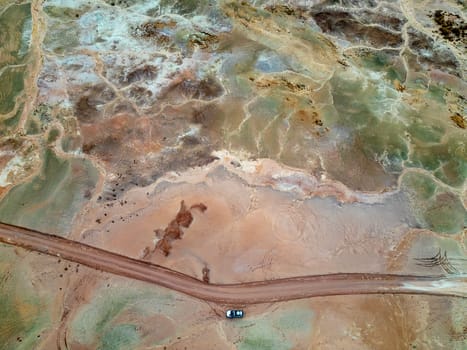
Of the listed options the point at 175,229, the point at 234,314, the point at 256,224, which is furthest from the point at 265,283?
the point at 175,229

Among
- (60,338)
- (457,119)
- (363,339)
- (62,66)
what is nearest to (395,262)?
(363,339)

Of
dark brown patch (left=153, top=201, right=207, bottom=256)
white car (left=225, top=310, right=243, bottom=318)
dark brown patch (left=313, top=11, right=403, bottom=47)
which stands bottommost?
white car (left=225, top=310, right=243, bottom=318)

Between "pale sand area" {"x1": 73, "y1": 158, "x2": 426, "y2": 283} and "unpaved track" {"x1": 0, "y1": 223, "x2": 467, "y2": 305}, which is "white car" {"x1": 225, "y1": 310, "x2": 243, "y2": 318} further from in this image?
"pale sand area" {"x1": 73, "y1": 158, "x2": 426, "y2": 283}

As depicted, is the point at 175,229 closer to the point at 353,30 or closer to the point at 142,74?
the point at 142,74

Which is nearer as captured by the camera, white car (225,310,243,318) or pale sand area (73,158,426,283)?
white car (225,310,243,318)

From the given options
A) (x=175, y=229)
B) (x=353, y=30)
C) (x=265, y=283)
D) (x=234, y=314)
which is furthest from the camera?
(x=353, y=30)

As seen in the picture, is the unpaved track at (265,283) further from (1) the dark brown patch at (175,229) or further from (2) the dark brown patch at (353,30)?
(2) the dark brown patch at (353,30)

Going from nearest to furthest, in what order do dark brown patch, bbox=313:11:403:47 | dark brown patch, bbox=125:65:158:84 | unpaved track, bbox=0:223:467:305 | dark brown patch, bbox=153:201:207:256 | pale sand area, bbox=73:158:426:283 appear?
1. unpaved track, bbox=0:223:467:305
2. pale sand area, bbox=73:158:426:283
3. dark brown patch, bbox=153:201:207:256
4. dark brown patch, bbox=125:65:158:84
5. dark brown patch, bbox=313:11:403:47

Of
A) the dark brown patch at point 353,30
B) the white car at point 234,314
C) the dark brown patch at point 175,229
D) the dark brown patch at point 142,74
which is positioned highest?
the dark brown patch at point 353,30

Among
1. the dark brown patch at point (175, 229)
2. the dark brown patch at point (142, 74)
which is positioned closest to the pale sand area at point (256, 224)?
the dark brown patch at point (175, 229)

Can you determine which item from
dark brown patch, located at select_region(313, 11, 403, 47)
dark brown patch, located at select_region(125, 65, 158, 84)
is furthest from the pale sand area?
dark brown patch, located at select_region(313, 11, 403, 47)
